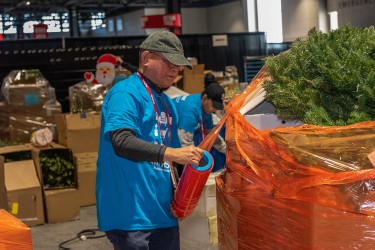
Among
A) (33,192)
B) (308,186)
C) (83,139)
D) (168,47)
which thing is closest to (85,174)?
(83,139)

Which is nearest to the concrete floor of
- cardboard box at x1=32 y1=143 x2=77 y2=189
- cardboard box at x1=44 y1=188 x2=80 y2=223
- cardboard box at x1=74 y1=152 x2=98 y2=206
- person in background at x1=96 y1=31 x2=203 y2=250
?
cardboard box at x1=44 y1=188 x2=80 y2=223

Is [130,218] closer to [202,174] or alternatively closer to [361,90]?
[202,174]

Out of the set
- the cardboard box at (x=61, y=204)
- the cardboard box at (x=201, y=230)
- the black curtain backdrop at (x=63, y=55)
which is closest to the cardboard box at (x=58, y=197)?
the cardboard box at (x=61, y=204)

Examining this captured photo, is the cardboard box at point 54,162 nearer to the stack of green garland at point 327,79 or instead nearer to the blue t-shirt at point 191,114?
the blue t-shirt at point 191,114

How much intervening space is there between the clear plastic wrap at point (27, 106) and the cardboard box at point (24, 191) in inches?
29.7

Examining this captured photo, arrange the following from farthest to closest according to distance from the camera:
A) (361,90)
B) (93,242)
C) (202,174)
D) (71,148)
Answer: (71,148), (93,242), (202,174), (361,90)

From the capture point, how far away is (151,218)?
2.21m

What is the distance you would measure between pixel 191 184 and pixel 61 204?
11.8ft

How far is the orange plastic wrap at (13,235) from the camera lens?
194 centimetres

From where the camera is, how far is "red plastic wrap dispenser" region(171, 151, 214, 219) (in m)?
1.94

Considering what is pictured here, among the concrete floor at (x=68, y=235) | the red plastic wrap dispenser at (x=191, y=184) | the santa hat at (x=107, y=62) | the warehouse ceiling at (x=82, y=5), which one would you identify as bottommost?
the concrete floor at (x=68, y=235)

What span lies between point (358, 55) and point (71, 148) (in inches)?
168

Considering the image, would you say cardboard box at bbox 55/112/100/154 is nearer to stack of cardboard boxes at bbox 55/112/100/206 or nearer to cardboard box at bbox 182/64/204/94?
stack of cardboard boxes at bbox 55/112/100/206

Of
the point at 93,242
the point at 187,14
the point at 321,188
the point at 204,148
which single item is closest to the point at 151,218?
the point at 204,148
